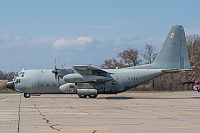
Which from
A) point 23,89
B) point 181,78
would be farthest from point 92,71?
point 181,78

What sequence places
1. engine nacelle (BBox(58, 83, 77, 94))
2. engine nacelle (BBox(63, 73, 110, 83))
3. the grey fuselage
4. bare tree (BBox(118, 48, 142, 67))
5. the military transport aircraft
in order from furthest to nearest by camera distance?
bare tree (BBox(118, 48, 142, 67)) < engine nacelle (BBox(58, 83, 77, 94)) < the grey fuselage < the military transport aircraft < engine nacelle (BBox(63, 73, 110, 83))

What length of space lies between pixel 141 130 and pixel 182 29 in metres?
29.8

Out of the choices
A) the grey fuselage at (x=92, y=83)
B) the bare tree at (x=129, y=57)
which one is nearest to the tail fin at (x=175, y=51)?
the grey fuselage at (x=92, y=83)

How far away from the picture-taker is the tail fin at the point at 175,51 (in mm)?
41656

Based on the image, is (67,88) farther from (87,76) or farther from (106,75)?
(106,75)

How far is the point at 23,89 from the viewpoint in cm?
4406

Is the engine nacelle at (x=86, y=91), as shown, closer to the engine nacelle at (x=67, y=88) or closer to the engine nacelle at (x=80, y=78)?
the engine nacelle at (x=67, y=88)

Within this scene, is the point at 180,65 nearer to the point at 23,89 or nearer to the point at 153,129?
the point at 23,89

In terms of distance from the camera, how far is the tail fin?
137 feet

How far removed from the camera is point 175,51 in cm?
4188

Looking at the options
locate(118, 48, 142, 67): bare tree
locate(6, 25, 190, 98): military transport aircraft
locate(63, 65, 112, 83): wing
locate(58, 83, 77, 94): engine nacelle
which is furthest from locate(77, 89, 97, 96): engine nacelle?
locate(118, 48, 142, 67): bare tree

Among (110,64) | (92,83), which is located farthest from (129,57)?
(92,83)

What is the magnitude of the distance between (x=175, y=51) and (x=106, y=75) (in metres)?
7.83

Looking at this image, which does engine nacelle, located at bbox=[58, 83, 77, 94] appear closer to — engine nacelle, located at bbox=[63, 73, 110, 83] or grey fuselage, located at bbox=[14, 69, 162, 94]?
grey fuselage, located at bbox=[14, 69, 162, 94]
